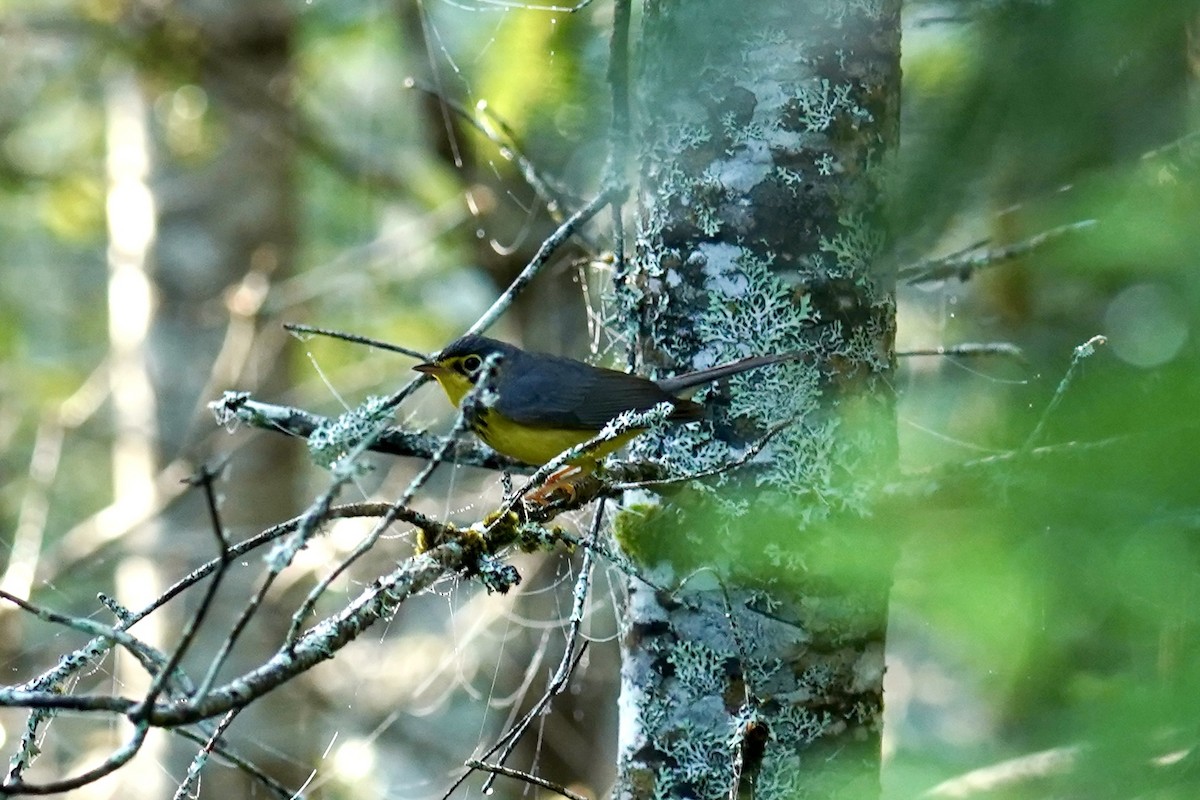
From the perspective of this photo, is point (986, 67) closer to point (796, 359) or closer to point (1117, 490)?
point (1117, 490)

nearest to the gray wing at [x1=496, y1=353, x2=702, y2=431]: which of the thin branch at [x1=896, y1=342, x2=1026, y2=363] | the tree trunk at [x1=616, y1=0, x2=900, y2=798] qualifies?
the tree trunk at [x1=616, y1=0, x2=900, y2=798]

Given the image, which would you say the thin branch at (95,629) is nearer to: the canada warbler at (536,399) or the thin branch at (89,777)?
the thin branch at (89,777)

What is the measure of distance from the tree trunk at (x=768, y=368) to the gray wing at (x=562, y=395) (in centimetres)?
73

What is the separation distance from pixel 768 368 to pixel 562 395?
129cm

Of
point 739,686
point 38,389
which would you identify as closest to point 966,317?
point 739,686

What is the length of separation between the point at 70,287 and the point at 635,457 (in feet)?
38.2

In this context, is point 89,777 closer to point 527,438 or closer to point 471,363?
point 527,438

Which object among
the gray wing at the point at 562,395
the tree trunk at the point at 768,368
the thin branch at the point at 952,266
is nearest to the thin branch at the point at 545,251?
the tree trunk at the point at 768,368

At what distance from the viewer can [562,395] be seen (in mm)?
4055

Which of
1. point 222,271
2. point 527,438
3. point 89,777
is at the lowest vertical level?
point 89,777

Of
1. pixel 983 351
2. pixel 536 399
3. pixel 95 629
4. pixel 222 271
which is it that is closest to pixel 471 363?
pixel 536 399

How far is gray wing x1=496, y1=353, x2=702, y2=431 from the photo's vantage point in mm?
3803

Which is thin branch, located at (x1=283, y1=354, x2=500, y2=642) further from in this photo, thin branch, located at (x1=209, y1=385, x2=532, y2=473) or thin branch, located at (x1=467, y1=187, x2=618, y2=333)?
thin branch, located at (x1=467, y1=187, x2=618, y2=333)

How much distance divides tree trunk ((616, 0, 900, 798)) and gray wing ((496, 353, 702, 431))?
0.73 metres
